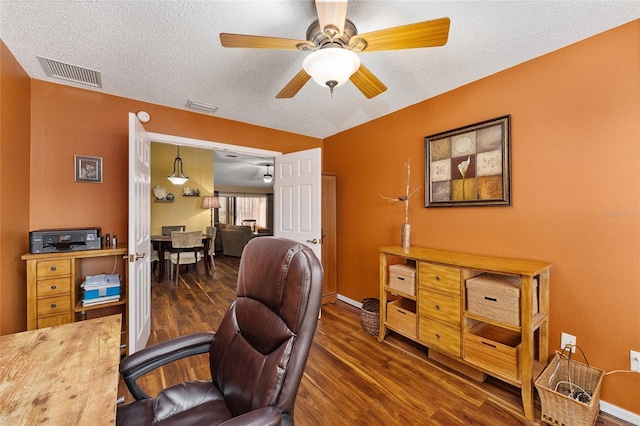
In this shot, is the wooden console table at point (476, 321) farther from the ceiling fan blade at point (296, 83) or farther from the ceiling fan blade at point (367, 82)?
the ceiling fan blade at point (296, 83)

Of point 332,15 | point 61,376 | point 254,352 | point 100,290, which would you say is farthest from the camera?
point 100,290

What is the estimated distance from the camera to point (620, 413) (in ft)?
5.30

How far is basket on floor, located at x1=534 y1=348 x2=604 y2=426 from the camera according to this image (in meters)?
1.43

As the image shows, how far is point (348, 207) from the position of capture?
361cm

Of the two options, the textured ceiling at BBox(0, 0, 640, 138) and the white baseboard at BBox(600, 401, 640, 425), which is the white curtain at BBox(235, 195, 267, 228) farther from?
the white baseboard at BBox(600, 401, 640, 425)

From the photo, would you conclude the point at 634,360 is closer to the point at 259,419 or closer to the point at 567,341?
the point at 567,341

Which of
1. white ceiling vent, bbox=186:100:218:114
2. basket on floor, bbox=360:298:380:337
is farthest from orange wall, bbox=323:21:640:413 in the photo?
white ceiling vent, bbox=186:100:218:114

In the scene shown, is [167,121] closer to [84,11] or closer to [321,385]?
[84,11]

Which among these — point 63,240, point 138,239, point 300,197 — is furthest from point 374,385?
point 63,240

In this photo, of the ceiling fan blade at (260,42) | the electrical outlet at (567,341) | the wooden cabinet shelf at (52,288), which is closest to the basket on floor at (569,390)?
the electrical outlet at (567,341)

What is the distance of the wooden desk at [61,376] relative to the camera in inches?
28.1

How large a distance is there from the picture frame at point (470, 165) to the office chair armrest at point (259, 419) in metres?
2.20

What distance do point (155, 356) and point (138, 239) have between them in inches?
55.7

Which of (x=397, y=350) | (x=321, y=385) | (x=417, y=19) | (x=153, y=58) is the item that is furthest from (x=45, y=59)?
(x=397, y=350)
